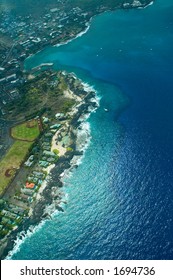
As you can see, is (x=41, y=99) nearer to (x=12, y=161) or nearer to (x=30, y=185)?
(x=12, y=161)

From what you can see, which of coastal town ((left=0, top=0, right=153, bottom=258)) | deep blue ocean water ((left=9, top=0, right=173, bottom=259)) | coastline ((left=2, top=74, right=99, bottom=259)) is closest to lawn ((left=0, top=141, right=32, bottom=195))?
coastal town ((left=0, top=0, right=153, bottom=258))

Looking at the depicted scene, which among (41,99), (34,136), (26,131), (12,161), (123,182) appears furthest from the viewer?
(41,99)

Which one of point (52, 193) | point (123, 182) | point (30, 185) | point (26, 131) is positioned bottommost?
point (52, 193)

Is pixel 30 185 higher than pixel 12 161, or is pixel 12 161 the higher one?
pixel 12 161

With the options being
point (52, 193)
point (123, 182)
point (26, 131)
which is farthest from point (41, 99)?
point (123, 182)

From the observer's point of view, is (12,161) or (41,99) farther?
(41,99)

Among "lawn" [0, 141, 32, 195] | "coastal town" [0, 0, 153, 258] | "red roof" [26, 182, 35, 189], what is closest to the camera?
"coastal town" [0, 0, 153, 258]

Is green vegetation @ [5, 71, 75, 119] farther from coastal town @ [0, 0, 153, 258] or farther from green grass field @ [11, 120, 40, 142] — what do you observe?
green grass field @ [11, 120, 40, 142]

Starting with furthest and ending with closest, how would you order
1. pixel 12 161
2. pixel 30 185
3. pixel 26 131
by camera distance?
pixel 26 131 → pixel 12 161 → pixel 30 185
